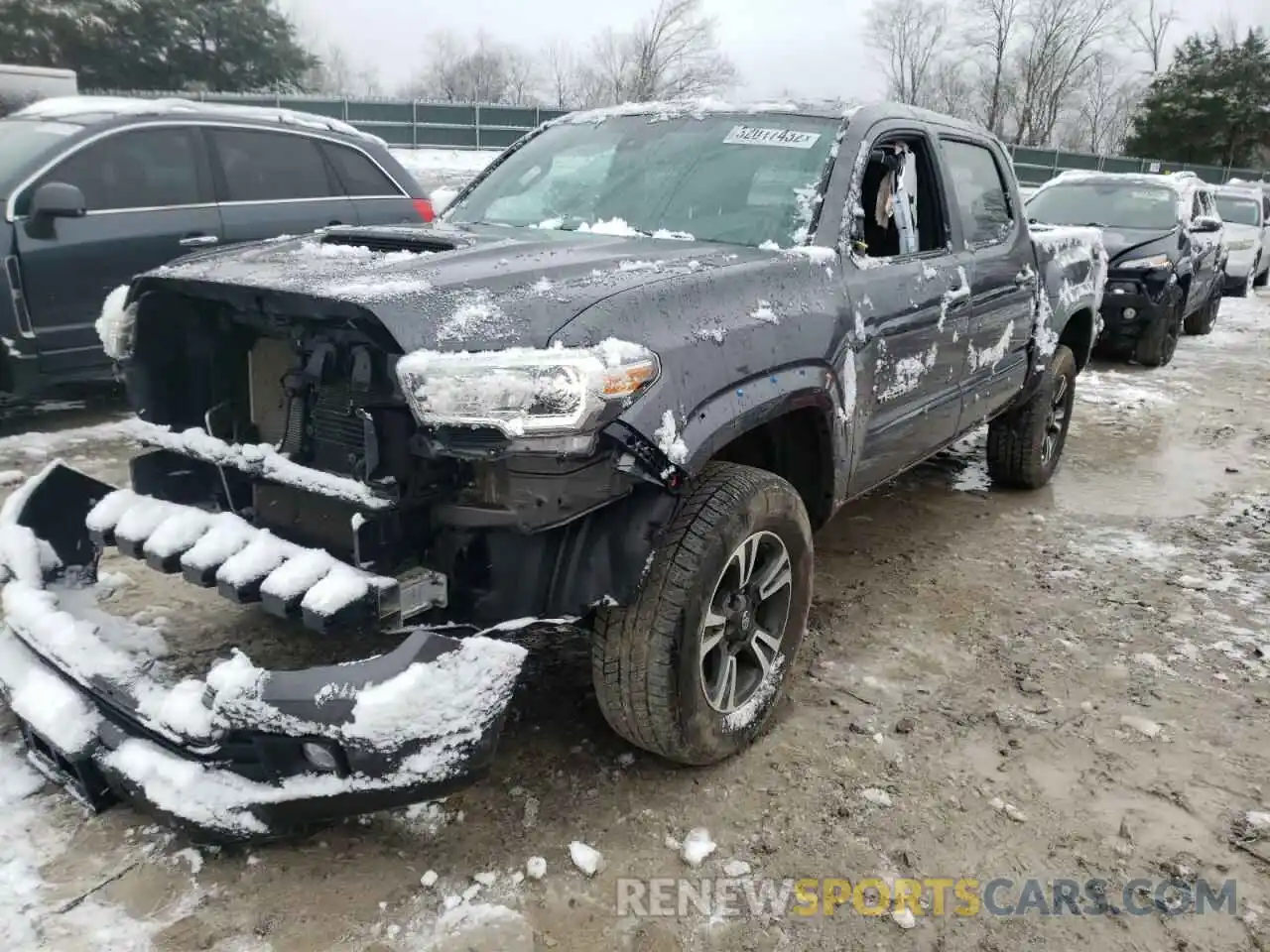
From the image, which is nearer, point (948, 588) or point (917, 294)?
point (917, 294)

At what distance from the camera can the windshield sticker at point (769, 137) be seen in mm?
3396

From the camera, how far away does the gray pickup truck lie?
82.2 inches

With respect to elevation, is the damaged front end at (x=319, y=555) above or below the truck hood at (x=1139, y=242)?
below

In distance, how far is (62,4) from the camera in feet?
82.2

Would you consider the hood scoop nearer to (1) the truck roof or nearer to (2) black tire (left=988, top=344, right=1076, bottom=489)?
(1) the truck roof

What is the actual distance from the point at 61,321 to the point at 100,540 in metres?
3.22

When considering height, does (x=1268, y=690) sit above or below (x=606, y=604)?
below

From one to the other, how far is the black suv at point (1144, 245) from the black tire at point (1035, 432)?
462 cm

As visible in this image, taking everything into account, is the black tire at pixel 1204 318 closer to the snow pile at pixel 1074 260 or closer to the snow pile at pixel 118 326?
the snow pile at pixel 1074 260

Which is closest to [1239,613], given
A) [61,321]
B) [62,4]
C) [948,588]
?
[948,588]

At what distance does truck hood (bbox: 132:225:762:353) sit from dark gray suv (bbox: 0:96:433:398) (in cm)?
296

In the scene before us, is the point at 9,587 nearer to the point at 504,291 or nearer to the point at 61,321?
the point at 504,291

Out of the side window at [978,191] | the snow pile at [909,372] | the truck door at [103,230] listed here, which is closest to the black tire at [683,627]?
the snow pile at [909,372]

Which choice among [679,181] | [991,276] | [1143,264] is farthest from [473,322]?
[1143,264]
